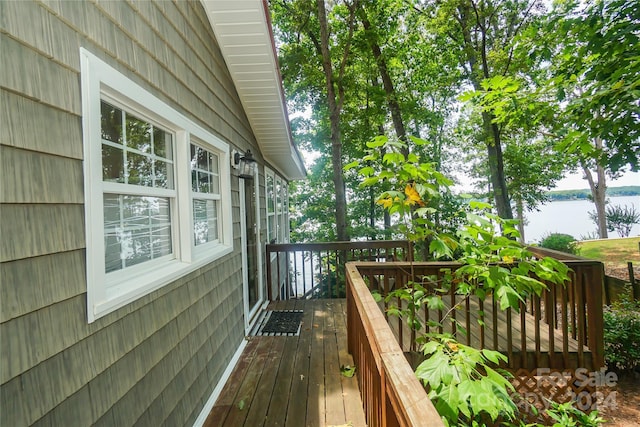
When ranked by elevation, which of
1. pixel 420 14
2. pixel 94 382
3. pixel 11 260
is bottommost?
pixel 94 382

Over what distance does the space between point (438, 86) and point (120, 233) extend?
12.1 m

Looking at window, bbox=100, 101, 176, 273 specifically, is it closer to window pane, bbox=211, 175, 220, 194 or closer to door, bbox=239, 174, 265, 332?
window pane, bbox=211, 175, 220, 194

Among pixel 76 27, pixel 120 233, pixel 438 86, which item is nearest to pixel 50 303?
pixel 120 233

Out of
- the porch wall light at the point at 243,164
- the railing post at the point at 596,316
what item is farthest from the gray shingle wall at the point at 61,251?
the railing post at the point at 596,316

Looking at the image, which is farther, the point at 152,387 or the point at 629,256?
the point at 629,256

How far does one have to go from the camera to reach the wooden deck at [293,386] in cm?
239

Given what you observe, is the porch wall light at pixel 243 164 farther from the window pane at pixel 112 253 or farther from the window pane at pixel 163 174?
the window pane at pixel 112 253

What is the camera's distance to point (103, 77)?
1.48m

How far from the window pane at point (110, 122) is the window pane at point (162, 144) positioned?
411mm

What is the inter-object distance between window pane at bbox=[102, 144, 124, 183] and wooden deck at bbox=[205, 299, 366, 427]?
6.25ft

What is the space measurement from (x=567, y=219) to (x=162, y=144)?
93.2ft

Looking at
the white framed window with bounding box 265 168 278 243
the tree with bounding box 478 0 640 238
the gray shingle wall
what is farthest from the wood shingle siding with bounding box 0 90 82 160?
the white framed window with bounding box 265 168 278 243

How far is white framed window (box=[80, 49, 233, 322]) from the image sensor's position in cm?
138

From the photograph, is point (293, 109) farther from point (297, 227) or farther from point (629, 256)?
point (629, 256)
